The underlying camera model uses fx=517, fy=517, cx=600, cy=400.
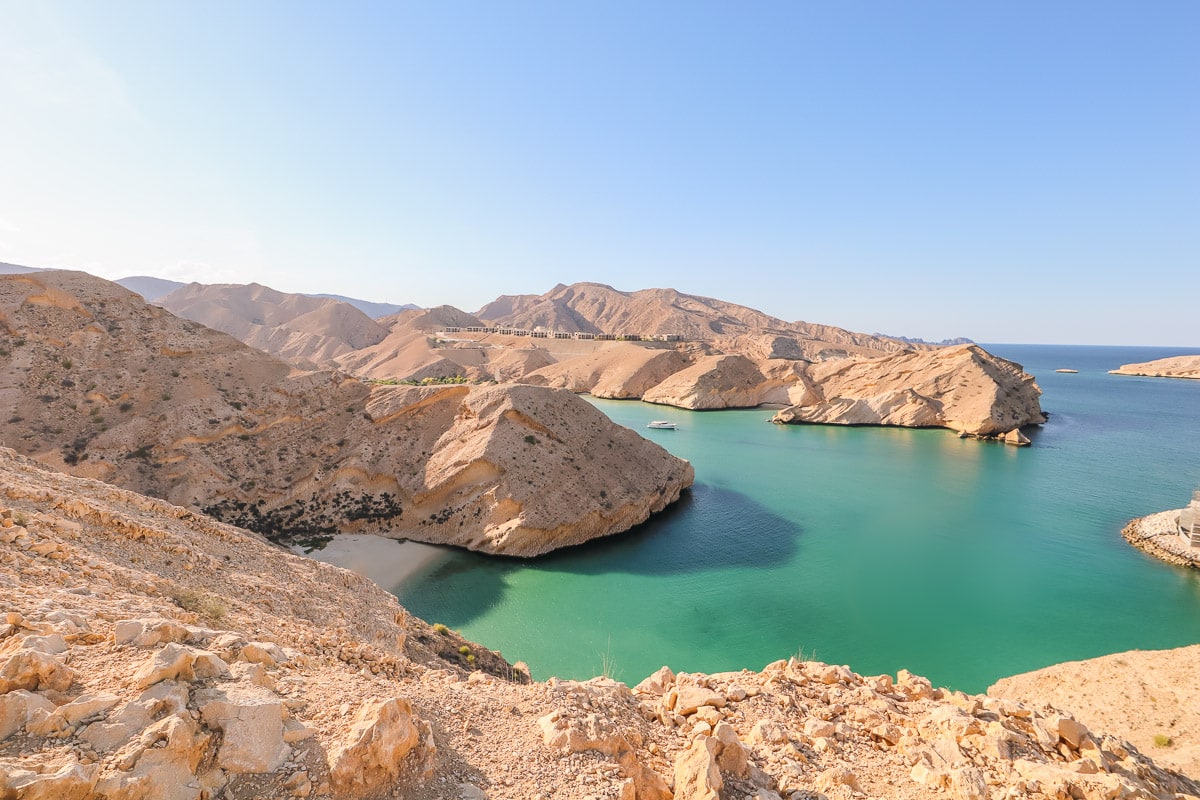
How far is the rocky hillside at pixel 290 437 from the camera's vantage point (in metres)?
22.1

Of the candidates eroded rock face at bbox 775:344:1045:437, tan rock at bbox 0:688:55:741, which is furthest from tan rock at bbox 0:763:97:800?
eroded rock face at bbox 775:344:1045:437

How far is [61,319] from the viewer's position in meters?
24.7

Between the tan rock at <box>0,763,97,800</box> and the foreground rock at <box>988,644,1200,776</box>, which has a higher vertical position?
the tan rock at <box>0,763,97,800</box>

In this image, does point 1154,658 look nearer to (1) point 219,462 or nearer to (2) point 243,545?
(2) point 243,545

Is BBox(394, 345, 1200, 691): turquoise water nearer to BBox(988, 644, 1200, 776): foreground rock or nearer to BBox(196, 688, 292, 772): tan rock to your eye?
BBox(988, 644, 1200, 776): foreground rock

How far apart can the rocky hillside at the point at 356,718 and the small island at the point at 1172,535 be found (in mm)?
22174

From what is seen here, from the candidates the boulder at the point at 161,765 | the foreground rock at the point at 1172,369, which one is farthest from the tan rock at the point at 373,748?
the foreground rock at the point at 1172,369

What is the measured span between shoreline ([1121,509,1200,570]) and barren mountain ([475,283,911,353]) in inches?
3580

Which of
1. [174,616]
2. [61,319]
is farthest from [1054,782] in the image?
[61,319]

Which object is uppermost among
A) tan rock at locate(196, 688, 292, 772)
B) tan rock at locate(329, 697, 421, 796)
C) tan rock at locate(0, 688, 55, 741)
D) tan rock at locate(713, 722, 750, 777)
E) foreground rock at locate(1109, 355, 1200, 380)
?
foreground rock at locate(1109, 355, 1200, 380)

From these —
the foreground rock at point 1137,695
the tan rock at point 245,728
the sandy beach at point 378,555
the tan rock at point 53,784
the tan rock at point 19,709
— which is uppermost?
the tan rock at point 19,709

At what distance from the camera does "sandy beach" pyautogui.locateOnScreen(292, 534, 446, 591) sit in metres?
20.2

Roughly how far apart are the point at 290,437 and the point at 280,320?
11066 centimetres

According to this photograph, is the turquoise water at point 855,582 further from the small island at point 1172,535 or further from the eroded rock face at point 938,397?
the eroded rock face at point 938,397
